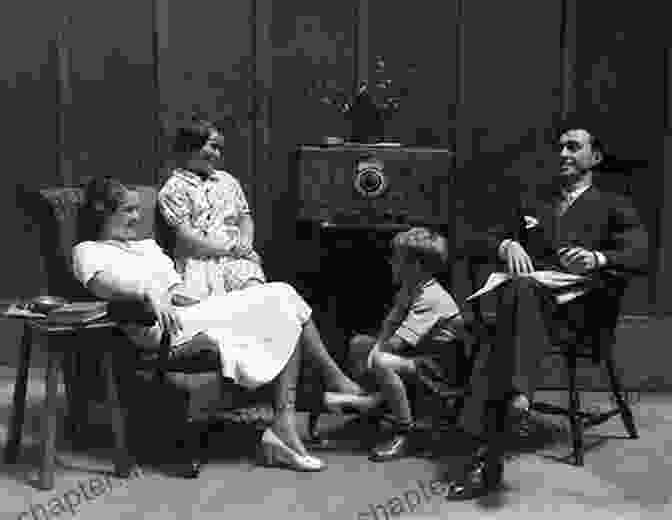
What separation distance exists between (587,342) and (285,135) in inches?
73.5

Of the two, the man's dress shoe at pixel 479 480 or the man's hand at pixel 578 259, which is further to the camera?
the man's hand at pixel 578 259

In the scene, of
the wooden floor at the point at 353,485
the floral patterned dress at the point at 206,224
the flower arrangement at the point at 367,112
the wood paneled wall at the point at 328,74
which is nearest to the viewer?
the wooden floor at the point at 353,485

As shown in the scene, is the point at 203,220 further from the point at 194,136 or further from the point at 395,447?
the point at 395,447

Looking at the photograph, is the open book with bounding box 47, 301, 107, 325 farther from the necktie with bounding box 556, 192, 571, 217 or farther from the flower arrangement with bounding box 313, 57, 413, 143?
the necktie with bounding box 556, 192, 571, 217

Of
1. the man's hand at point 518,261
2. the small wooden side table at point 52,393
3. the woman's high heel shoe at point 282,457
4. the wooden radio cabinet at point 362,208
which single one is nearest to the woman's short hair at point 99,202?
the small wooden side table at point 52,393

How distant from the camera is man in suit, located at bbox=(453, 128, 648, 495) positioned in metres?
3.30

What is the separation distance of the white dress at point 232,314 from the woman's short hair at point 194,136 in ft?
1.63

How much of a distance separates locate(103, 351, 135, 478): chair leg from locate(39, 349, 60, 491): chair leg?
0.20 metres

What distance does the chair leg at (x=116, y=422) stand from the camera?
10.8 ft

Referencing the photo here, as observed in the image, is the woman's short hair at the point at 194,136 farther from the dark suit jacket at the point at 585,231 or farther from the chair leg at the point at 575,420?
the chair leg at the point at 575,420

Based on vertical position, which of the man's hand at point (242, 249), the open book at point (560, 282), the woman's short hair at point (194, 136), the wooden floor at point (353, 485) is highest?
the woman's short hair at point (194, 136)

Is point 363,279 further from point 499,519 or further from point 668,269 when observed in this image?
point 668,269

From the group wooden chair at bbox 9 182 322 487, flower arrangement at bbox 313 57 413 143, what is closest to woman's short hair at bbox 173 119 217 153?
wooden chair at bbox 9 182 322 487

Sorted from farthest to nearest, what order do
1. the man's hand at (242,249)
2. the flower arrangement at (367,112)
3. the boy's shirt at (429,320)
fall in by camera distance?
the flower arrangement at (367,112) < the man's hand at (242,249) < the boy's shirt at (429,320)
